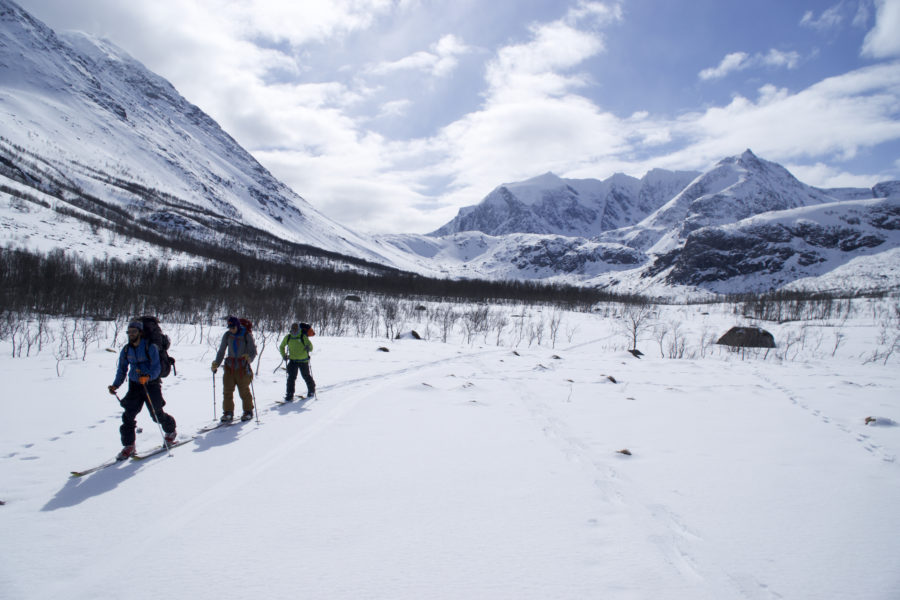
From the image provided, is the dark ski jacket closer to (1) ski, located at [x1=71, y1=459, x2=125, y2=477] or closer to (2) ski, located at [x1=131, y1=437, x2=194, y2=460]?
(2) ski, located at [x1=131, y1=437, x2=194, y2=460]

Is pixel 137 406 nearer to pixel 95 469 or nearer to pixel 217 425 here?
pixel 95 469

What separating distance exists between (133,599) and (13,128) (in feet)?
504

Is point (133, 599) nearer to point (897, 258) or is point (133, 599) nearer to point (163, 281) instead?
point (163, 281)

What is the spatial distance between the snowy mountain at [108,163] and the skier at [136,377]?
240 feet

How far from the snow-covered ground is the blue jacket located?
1192 mm

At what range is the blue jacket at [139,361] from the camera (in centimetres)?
548

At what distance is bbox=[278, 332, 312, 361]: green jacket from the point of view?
858 centimetres

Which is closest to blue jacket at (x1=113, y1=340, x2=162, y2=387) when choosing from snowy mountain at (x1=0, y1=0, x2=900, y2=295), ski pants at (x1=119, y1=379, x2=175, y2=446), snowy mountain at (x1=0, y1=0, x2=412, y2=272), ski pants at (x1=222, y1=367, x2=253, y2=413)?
ski pants at (x1=119, y1=379, x2=175, y2=446)

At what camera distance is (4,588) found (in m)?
2.80

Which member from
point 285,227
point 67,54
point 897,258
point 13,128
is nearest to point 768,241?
point 897,258

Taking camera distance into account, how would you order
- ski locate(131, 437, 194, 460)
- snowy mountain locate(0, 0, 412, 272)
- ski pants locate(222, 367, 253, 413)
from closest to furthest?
ski locate(131, 437, 194, 460) → ski pants locate(222, 367, 253, 413) → snowy mountain locate(0, 0, 412, 272)

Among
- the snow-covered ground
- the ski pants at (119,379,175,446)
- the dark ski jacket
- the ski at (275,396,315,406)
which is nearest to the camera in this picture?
the snow-covered ground

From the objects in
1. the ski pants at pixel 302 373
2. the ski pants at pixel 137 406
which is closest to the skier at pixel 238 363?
the ski pants at pixel 302 373

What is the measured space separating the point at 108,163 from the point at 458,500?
165170 millimetres
